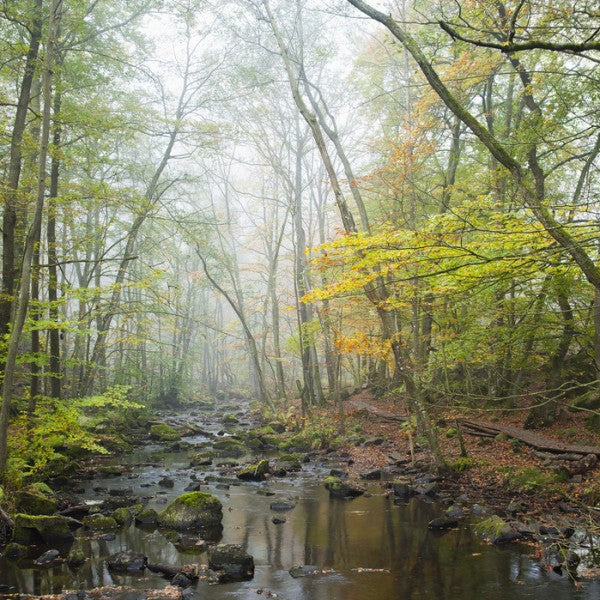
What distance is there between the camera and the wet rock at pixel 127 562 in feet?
19.7

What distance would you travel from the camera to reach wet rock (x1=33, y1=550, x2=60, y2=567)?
608cm

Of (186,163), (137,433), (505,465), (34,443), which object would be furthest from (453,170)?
(186,163)

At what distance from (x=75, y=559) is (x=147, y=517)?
1.88 meters

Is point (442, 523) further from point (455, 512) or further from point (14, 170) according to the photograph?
point (14, 170)

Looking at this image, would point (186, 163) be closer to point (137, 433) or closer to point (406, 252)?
point (137, 433)

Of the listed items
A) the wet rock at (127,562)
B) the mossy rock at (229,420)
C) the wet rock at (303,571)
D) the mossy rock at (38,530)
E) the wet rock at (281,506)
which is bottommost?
the wet rock at (303,571)

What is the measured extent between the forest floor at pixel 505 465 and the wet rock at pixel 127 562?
17.7ft

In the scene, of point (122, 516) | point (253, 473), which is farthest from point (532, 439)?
point (122, 516)

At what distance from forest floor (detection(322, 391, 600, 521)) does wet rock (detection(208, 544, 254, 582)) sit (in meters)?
4.04

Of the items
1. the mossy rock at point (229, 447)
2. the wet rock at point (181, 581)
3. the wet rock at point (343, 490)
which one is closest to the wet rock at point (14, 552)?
the wet rock at point (181, 581)

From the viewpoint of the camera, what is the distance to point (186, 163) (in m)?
30.1

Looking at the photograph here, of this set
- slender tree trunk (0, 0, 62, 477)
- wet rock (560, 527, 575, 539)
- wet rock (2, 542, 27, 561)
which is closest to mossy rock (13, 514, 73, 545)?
wet rock (2, 542, 27, 561)

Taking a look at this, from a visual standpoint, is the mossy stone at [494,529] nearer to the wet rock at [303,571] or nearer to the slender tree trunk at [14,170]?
the wet rock at [303,571]

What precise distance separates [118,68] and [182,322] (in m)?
20.6
